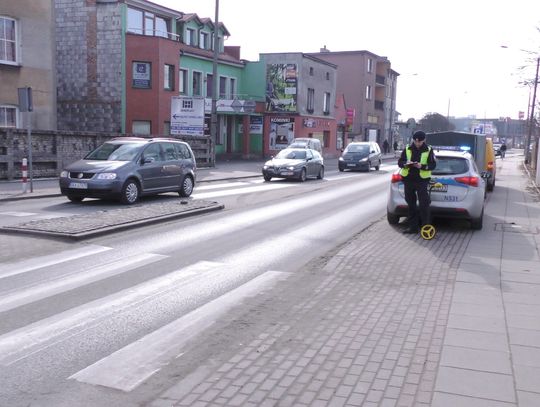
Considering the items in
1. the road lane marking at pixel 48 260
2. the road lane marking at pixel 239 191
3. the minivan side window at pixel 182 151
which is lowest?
the road lane marking at pixel 239 191

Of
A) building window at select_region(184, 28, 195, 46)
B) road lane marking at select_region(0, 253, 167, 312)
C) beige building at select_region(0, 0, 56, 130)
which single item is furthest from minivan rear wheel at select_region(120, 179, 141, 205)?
building window at select_region(184, 28, 195, 46)

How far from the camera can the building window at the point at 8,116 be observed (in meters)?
24.9

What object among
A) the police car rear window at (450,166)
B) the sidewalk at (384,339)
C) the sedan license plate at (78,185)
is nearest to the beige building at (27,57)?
the sedan license plate at (78,185)

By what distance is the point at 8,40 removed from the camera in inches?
973

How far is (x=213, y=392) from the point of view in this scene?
13.2ft

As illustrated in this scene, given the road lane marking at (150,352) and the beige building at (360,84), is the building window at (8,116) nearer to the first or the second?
the road lane marking at (150,352)

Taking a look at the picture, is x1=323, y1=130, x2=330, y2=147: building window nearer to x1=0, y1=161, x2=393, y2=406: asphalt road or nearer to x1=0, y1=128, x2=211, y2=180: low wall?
x1=0, y1=128, x2=211, y2=180: low wall

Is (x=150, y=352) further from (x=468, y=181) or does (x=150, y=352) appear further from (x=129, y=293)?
(x=468, y=181)

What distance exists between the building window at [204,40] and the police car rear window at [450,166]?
32561 millimetres

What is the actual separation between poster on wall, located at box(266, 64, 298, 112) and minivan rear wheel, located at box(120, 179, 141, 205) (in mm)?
32083

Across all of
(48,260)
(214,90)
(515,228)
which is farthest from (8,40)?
(515,228)

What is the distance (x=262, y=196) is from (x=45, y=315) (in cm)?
1269

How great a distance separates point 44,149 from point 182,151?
674 cm

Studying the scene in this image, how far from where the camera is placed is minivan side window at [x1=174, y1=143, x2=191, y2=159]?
676 inches
